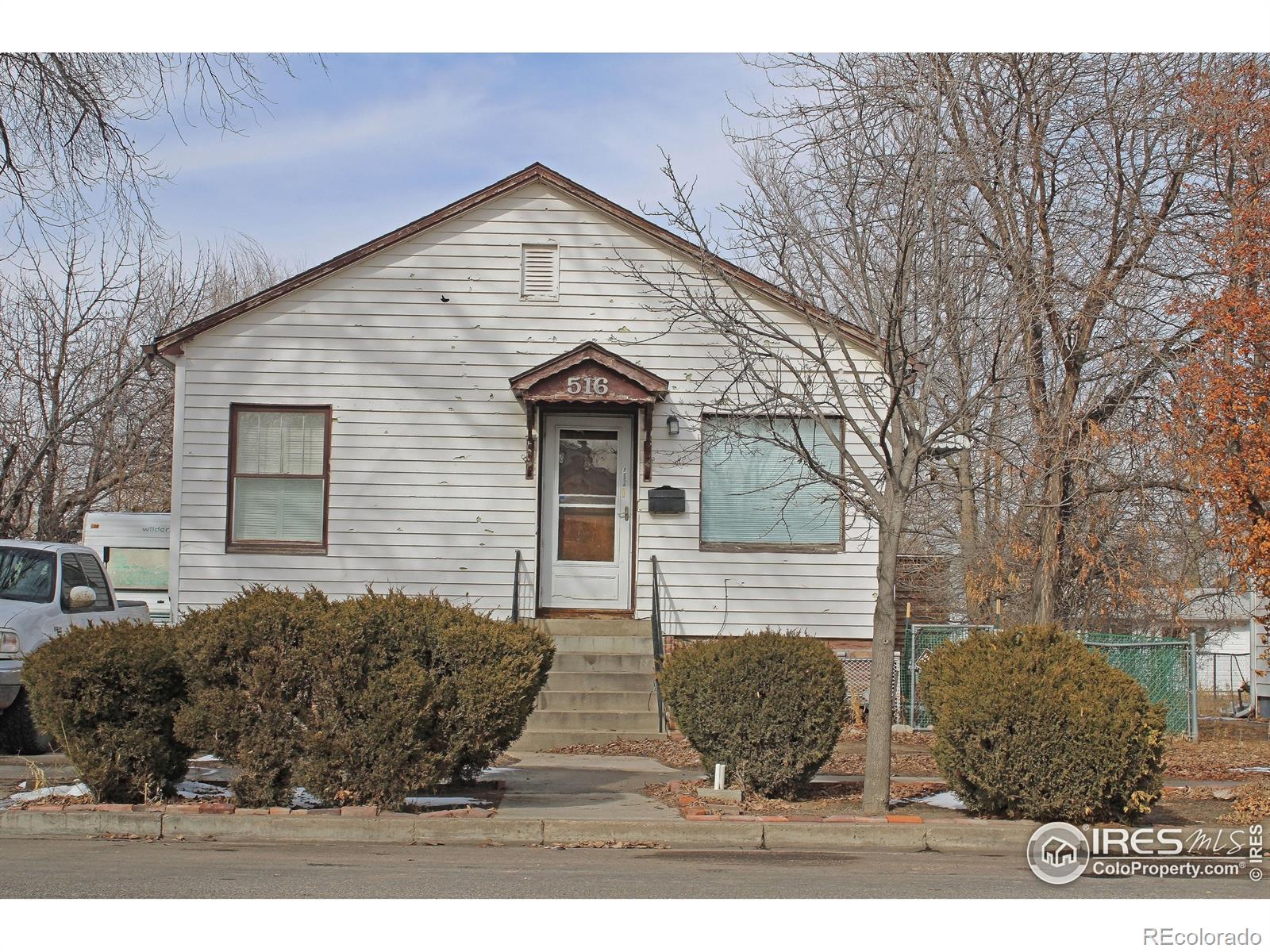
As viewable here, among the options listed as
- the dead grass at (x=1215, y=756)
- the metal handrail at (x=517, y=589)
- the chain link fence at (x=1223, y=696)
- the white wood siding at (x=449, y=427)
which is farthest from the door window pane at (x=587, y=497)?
the chain link fence at (x=1223, y=696)

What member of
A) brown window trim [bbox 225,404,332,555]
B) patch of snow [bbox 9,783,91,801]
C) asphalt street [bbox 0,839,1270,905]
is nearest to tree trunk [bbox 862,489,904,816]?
asphalt street [bbox 0,839,1270,905]

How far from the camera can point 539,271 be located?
1547cm

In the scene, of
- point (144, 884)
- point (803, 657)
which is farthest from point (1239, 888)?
point (144, 884)

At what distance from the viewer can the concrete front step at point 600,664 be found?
1431cm

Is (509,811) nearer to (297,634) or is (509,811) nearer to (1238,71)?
(297,634)

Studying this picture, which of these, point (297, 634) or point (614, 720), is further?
point (614, 720)

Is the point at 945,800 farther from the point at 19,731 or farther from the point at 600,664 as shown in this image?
the point at 19,731

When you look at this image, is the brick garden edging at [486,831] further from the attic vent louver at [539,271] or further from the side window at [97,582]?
the attic vent louver at [539,271]

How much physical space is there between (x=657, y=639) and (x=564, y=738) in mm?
1770

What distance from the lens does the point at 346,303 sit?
15.3 metres

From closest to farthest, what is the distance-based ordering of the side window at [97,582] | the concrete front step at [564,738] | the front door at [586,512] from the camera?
the concrete front step at [564,738]
the side window at [97,582]
the front door at [586,512]

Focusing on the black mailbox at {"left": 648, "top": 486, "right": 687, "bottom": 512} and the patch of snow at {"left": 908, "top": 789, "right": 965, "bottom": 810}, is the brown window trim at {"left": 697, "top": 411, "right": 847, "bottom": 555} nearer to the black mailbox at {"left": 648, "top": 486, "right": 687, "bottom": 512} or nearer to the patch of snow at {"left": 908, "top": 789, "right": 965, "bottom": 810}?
the black mailbox at {"left": 648, "top": 486, "right": 687, "bottom": 512}

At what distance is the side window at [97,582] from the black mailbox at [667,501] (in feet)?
20.4

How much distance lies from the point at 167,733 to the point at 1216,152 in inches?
591
